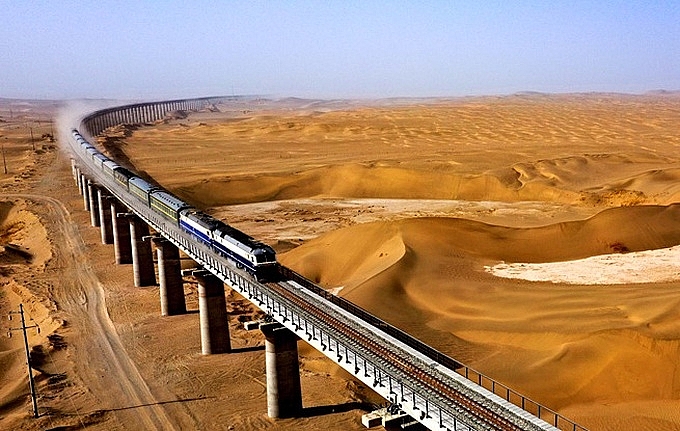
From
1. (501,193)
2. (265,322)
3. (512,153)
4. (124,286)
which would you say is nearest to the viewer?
(265,322)

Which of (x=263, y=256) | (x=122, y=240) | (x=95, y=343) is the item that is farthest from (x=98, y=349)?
(x=122, y=240)

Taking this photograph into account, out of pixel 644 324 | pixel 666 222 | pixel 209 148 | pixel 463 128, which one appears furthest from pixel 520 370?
pixel 463 128

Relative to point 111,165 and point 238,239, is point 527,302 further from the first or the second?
point 111,165

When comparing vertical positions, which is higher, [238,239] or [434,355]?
[238,239]

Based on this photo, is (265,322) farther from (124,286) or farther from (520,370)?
(124,286)

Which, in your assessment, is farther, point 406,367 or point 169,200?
point 169,200

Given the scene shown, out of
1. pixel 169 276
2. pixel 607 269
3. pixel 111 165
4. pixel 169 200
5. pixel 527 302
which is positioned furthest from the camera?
pixel 111 165

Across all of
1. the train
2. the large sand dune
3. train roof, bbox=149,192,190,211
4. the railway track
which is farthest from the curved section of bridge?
train roof, bbox=149,192,190,211

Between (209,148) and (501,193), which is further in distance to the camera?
(209,148)
